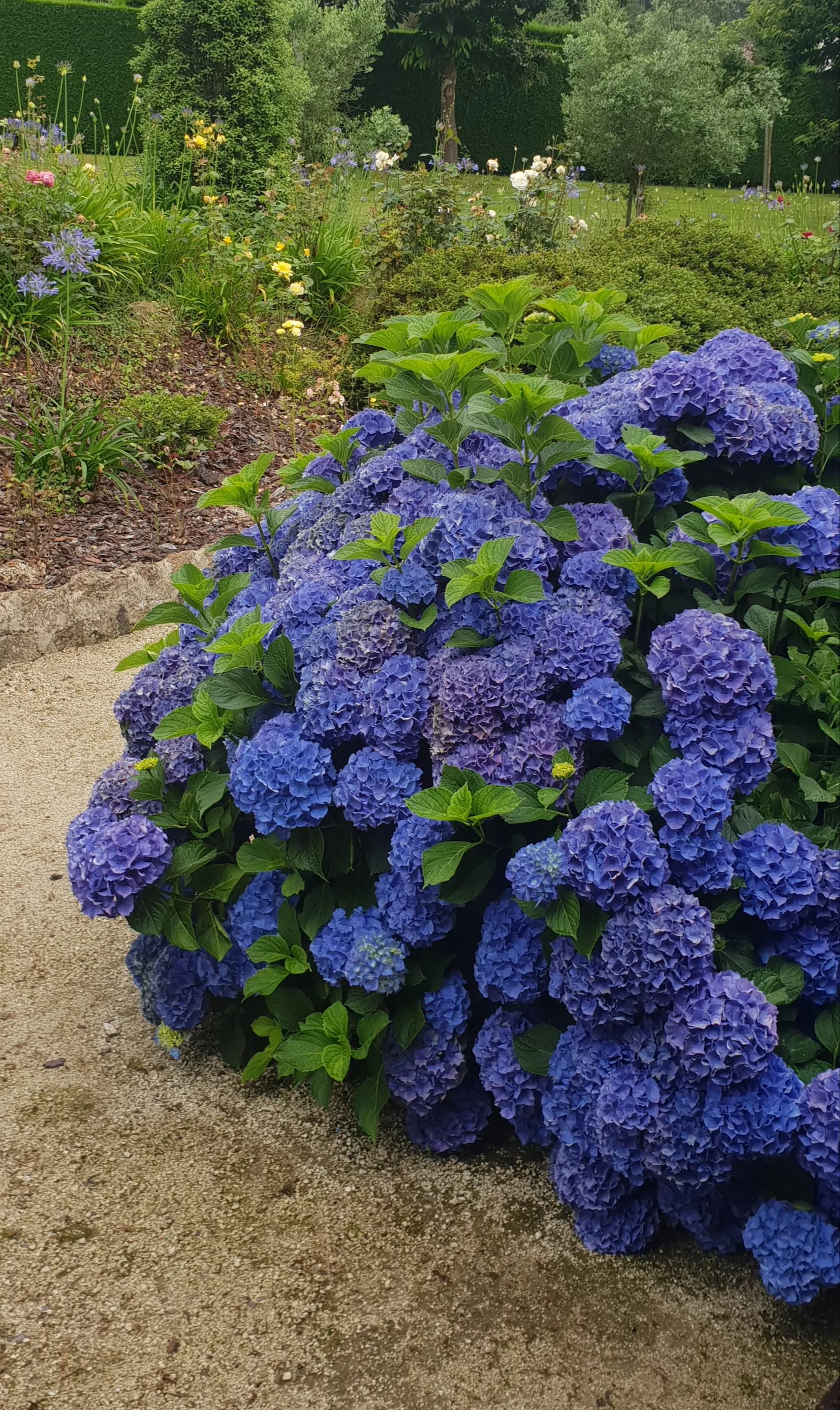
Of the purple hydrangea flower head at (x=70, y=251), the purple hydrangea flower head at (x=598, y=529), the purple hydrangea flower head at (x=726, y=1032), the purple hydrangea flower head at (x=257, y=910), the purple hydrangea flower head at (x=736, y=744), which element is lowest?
the purple hydrangea flower head at (x=257, y=910)

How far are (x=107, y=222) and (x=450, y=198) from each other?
7.46 ft

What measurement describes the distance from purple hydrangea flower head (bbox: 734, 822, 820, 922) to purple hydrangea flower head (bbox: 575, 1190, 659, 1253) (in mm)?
507

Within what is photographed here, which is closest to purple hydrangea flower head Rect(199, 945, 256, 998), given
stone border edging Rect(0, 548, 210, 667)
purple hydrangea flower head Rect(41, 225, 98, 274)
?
stone border edging Rect(0, 548, 210, 667)

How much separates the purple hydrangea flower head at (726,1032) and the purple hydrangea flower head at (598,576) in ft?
2.11

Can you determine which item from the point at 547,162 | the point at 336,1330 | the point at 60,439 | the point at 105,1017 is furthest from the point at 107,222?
the point at 336,1330

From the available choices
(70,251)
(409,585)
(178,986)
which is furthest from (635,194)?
(178,986)

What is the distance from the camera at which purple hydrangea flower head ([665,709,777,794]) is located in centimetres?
151

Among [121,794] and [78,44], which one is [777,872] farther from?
[78,44]

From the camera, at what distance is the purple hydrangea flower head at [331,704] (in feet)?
5.70

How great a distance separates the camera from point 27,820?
324 cm

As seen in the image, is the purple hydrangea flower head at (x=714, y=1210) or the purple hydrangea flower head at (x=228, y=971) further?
the purple hydrangea flower head at (x=228, y=971)

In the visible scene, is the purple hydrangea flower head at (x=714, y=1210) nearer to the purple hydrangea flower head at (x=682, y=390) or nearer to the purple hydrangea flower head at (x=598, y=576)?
the purple hydrangea flower head at (x=598, y=576)

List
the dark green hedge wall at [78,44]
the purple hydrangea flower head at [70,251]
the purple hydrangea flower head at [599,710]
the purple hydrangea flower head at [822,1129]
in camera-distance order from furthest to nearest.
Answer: the dark green hedge wall at [78,44]
the purple hydrangea flower head at [70,251]
the purple hydrangea flower head at [599,710]
the purple hydrangea flower head at [822,1129]

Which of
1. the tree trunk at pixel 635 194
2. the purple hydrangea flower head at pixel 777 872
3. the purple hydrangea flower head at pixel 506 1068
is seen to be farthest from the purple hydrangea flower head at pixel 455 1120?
the tree trunk at pixel 635 194
